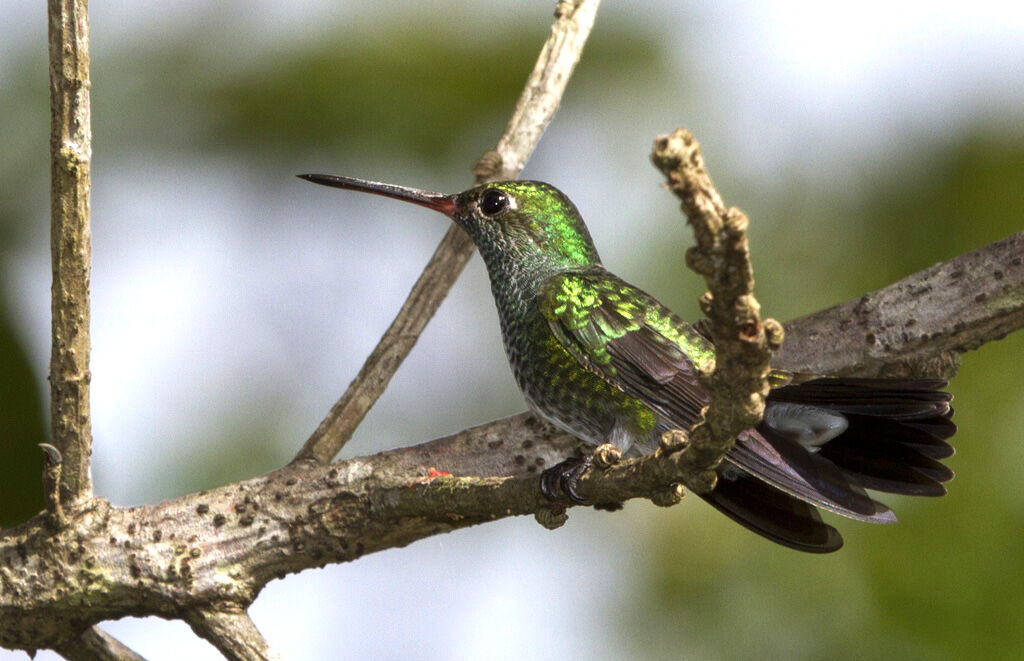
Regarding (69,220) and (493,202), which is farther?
(493,202)

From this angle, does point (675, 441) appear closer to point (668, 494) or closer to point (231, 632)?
point (668, 494)

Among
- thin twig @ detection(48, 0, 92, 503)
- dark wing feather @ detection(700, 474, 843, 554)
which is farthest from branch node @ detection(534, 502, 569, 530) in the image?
thin twig @ detection(48, 0, 92, 503)

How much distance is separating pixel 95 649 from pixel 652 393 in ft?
5.75

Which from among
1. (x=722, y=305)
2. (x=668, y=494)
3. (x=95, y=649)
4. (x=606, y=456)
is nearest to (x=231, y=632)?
(x=95, y=649)

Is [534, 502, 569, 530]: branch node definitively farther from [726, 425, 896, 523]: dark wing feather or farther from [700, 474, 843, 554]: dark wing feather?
[700, 474, 843, 554]: dark wing feather

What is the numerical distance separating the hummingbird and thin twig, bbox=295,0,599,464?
0.48 feet

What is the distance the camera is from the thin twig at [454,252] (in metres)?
3.47

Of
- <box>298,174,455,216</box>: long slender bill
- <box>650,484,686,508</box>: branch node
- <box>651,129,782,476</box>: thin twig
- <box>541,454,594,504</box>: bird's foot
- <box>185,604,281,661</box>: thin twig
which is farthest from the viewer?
<box>298,174,455,216</box>: long slender bill

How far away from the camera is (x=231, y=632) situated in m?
3.13

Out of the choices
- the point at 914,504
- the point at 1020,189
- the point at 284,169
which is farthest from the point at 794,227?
the point at 284,169

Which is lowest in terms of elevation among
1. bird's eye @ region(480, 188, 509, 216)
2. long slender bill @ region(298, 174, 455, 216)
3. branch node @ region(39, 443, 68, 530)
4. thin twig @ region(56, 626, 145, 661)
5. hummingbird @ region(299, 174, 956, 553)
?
thin twig @ region(56, 626, 145, 661)

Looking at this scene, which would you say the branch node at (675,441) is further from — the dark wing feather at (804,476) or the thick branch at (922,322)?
the thick branch at (922,322)

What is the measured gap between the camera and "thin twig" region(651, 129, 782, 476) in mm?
1625

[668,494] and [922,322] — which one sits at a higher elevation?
[922,322]
